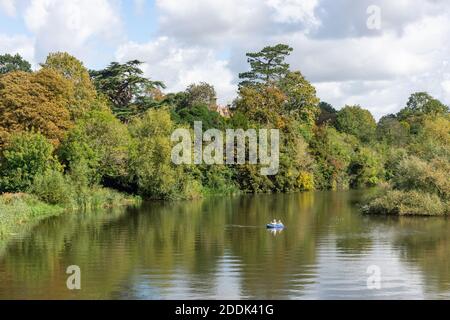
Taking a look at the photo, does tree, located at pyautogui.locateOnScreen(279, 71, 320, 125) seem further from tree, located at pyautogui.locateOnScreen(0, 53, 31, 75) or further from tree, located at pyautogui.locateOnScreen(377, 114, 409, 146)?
tree, located at pyautogui.locateOnScreen(0, 53, 31, 75)

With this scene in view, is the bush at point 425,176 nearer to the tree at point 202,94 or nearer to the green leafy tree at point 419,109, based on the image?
the tree at point 202,94

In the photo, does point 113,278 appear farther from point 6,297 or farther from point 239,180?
point 239,180

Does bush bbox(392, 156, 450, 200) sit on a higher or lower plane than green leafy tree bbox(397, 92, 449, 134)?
lower

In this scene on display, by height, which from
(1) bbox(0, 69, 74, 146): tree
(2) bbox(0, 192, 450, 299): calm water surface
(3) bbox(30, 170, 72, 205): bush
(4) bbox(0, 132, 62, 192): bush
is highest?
(1) bbox(0, 69, 74, 146): tree

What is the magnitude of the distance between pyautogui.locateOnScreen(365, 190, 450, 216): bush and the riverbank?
19400 millimetres

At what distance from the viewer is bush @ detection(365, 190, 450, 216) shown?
123 ft

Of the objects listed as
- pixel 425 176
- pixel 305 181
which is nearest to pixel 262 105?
pixel 305 181

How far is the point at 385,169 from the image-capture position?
84812 mm

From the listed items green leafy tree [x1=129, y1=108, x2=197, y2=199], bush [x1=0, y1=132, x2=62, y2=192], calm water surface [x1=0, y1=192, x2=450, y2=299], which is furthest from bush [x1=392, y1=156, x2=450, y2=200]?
bush [x1=0, y1=132, x2=62, y2=192]

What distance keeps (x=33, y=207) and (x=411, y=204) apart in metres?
22.7

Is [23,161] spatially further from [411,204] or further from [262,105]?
[262,105]

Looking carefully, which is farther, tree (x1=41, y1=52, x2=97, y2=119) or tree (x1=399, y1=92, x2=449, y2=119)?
tree (x1=399, y1=92, x2=449, y2=119)

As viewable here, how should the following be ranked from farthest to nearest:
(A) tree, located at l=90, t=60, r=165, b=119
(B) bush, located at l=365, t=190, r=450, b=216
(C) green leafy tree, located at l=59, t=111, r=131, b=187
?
(A) tree, located at l=90, t=60, r=165, b=119 → (C) green leafy tree, located at l=59, t=111, r=131, b=187 → (B) bush, located at l=365, t=190, r=450, b=216
